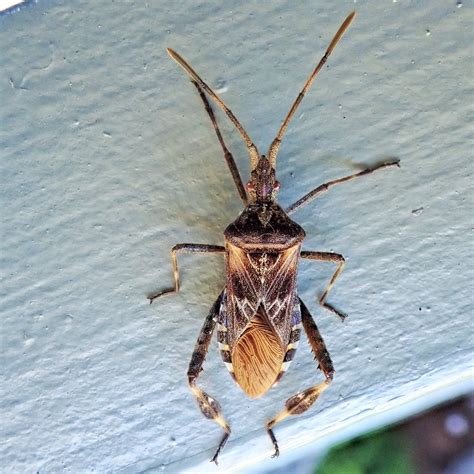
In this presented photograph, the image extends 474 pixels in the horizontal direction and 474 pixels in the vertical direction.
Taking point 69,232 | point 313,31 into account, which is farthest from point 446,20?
point 69,232

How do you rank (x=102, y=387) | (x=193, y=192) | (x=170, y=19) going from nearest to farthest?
(x=170, y=19), (x=193, y=192), (x=102, y=387)

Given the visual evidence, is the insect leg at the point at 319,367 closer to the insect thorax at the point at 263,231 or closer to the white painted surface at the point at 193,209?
the white painted surface at the point at 193,209

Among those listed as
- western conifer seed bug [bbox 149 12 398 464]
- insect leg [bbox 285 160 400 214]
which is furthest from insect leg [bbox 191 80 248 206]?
insect leg [bbox 285 160 400 214]

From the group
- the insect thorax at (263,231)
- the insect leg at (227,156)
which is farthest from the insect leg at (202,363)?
the insect leg at (227,156)

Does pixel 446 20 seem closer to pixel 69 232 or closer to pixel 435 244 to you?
pixel 435 244

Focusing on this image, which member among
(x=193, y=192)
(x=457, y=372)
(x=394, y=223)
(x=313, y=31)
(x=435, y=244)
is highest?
(x=313, y=31)

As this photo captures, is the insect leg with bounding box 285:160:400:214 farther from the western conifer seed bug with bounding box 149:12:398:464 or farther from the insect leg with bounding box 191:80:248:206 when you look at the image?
the insect leg with bounding box 191:80:248:206
